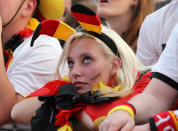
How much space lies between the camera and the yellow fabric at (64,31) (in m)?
1.78

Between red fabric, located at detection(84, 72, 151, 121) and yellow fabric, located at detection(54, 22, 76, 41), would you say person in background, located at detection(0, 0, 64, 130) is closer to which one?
yellow fabric, located at detection(54, 22, 76, 41)

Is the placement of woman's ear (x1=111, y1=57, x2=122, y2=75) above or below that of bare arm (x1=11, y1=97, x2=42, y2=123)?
above

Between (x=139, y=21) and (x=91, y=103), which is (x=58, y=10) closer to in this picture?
(x=139, y=21)

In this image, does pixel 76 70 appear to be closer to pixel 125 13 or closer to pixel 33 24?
pixel 33 24

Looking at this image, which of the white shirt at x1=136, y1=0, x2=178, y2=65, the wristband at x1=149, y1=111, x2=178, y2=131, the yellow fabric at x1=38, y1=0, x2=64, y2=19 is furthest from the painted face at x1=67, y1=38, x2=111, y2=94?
the yellow fabric at x1=38, y1=0, x2=64, y2=19

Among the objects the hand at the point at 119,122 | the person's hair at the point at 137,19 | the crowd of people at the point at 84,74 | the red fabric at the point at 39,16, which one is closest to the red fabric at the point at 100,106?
the crowd of people at the point at 84,74

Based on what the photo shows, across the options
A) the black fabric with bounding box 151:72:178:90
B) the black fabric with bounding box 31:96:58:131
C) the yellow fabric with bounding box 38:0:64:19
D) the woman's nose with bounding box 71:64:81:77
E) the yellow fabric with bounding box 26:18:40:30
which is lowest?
the yellow fabric with bounding box 26:18:40:30

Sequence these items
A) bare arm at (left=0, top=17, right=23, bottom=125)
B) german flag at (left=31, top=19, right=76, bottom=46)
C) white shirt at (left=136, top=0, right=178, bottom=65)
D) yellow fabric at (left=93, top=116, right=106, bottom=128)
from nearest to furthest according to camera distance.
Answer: yellow fabric at (left=93, top=116, right=106, bottom=128) → german flag at (left=31, top=19, right=76, bottom=46) → bare arm at (left=0, top=17, right=23, bottom=125) → white shirt at (left=136, top=0, right=178, bottom=65)

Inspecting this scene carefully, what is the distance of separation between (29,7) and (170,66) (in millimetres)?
1470

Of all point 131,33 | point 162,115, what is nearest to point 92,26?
point 162,115

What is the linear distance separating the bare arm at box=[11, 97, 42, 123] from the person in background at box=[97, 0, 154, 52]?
1.38m

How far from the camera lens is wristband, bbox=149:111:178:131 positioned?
113cm

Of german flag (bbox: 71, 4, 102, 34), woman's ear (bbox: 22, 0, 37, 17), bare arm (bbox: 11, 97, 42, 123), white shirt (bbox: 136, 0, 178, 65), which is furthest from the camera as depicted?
woman's ear (bbox: 22, 0, 37, 17)

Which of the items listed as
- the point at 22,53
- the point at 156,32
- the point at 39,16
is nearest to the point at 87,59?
the point at 22,53
